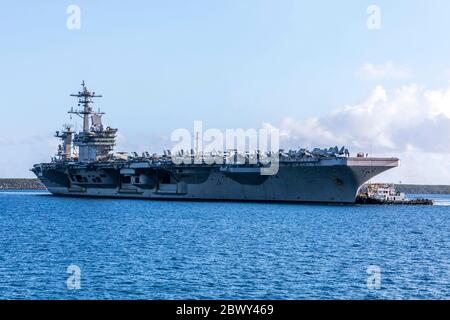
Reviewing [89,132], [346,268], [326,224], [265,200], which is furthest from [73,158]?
[346,268]

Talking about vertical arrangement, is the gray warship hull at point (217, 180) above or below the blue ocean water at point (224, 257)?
above

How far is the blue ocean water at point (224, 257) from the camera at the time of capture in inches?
602

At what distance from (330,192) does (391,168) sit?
4374mm

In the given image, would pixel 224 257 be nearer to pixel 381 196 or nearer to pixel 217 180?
pixel 217 180

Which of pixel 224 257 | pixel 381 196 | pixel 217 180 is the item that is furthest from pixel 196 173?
pixel 224 257

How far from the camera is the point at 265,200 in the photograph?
46500 millimetres

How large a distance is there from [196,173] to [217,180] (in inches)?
61.9

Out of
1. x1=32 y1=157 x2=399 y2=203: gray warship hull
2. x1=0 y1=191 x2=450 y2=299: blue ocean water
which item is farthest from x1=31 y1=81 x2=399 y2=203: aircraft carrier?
x1=0 y1=191 x2=450 y2=299: blue ocean water

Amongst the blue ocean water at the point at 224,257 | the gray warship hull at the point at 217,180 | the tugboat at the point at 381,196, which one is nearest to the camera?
the blue ocean water at the point at 224,257

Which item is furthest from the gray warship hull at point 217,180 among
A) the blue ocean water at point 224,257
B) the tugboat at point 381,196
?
the tugboat at point 381,196

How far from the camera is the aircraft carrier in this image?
41.2 m

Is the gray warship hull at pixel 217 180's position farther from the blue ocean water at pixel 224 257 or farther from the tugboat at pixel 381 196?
the tugboat at pixel 381 196

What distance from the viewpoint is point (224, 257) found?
66.2 feet

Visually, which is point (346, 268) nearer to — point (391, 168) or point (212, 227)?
point (212, 227)
